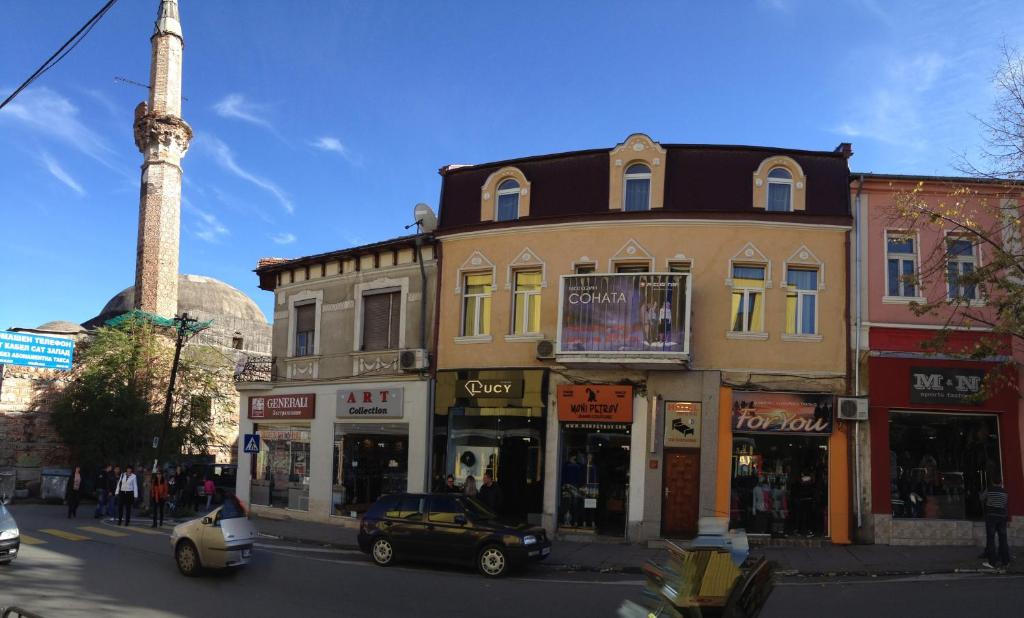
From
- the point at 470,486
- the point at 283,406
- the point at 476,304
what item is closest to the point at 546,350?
the point at 476,304

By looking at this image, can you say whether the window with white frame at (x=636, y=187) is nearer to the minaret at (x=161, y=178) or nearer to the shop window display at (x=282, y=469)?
the shop window display at (x=282, y=469)

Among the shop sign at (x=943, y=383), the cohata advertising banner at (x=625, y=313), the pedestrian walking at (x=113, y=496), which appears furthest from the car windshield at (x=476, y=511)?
the pedestrian walking at (x=113, y=496)

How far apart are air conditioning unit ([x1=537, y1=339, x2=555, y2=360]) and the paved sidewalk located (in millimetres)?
4331

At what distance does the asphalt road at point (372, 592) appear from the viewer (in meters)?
10.7

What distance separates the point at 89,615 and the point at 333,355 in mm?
13847

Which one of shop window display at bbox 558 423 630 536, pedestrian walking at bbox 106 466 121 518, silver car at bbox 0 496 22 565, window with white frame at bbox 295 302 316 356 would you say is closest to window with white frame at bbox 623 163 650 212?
shop window display at bbox 558 423 630 536

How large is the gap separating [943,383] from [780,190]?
5.58 metres

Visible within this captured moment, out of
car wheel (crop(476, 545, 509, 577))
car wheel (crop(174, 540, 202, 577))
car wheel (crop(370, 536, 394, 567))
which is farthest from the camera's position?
car wheel (crop(370, 536, 394, 567))

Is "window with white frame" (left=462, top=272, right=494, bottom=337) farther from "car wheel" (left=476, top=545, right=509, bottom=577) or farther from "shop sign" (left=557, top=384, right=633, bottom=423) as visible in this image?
"car wheel" (left=476, top=545, right=509, bottom=577)

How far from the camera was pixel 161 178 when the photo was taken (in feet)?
134

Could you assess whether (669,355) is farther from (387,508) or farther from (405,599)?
(405,599)

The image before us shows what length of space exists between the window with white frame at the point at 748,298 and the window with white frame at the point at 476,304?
6.17m

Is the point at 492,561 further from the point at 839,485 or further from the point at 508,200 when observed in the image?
the point at 508,200

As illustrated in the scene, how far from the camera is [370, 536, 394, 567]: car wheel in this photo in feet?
49.4
